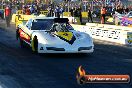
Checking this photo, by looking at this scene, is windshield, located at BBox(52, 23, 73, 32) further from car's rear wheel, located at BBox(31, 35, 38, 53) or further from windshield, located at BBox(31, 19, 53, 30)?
car's rear wheel, located at BBox(31, 35, 38, 53)

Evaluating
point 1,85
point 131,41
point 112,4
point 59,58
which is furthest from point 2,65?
point 112,4

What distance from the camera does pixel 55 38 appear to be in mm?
13836

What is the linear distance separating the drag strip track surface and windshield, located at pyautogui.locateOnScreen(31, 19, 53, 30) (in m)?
0.98

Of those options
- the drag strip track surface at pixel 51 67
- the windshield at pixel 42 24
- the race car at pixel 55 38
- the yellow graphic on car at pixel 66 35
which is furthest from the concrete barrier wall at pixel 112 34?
the yellow graphic on car at pixel 66 35

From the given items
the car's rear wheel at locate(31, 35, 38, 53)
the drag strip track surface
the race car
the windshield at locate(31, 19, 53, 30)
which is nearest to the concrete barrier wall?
the drag strip track surface

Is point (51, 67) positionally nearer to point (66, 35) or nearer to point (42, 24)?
point (66, 35)

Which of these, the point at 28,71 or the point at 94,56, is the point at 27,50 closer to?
the point at 94,56

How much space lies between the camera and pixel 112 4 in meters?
52.0

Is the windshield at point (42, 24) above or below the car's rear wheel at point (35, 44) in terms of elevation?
above

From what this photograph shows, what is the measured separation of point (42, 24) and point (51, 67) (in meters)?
3.94

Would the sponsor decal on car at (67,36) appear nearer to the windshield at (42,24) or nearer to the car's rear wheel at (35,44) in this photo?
the car's rear wheel at (35,44)

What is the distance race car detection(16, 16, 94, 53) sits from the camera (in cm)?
1359

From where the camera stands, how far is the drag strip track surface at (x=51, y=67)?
Answer: 9133 millimetres

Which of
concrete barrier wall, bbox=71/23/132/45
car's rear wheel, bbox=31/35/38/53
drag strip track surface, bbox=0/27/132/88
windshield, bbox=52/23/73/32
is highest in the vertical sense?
windshield, bbox=52/23/73/32
